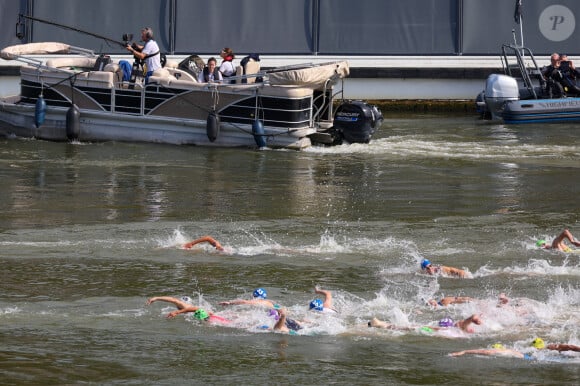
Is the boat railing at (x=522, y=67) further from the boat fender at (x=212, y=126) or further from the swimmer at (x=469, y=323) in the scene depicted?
the swimmer at (x=469, y=323)

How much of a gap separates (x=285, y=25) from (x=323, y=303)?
20413 mm

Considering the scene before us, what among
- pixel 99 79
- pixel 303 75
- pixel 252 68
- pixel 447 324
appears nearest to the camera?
pixel 447 324

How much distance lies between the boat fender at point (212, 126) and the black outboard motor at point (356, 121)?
2.33 meters

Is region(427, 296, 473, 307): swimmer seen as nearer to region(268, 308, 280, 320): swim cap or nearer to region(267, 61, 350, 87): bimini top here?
region(268, 308, 280, 320): swim cap

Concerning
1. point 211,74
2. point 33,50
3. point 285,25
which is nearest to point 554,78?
point 285,25

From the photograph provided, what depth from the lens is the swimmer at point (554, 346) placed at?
32.0 ft

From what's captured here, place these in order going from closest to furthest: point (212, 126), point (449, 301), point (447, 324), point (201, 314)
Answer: point (447, 324) → point (201, 314) → point (449, 301) → point (212, 126)

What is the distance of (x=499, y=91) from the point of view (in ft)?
92.1

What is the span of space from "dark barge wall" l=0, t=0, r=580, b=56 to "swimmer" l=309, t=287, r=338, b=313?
19992mm

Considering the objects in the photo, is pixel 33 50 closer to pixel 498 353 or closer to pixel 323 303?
pixel 323 303

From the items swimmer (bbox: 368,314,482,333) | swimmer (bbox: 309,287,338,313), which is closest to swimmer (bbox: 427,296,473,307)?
swimmer (bbox: 368,314,482,333)

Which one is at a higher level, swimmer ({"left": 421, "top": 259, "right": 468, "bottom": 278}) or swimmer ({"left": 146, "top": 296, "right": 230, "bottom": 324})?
swimmer ({"left": 421, "top": 259, "right": 468, "bottom": 278})

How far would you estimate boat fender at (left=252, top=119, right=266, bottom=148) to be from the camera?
22891 millimetres

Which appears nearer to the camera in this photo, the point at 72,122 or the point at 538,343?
the point at 538,343
